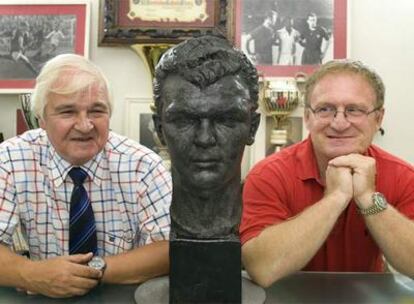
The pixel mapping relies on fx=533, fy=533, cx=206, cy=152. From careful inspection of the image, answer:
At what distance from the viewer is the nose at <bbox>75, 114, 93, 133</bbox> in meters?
1.21

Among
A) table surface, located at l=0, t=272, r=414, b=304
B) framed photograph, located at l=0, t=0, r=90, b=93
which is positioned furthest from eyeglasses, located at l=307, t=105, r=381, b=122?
framed photograph, located at l=0, t=0, r=90, b=93

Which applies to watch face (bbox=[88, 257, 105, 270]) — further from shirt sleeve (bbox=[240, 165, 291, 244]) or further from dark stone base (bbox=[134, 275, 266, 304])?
shirt sleeve (bbox=[240, 165, 291, 244])

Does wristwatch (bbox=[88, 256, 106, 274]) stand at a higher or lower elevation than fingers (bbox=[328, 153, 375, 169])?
lower

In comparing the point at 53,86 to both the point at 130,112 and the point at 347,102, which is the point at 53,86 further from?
the point at 130,112

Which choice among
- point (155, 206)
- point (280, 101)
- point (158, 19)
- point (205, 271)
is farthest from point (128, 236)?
point (158, 19)

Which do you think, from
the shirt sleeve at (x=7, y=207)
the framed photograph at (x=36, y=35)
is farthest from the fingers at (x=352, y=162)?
the framed photograph at (x=36, y=35)

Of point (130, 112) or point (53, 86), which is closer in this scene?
point (53, 86)

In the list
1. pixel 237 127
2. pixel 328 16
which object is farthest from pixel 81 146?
pixel 328 16

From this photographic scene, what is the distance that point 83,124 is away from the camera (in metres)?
1.21

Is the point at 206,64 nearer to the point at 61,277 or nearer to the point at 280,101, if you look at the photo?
the point at 61,277

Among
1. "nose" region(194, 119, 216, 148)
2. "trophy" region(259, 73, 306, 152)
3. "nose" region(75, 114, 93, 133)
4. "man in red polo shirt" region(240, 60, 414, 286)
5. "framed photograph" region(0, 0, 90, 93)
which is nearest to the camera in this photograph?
"nose" region(194, 119, 216, 148)

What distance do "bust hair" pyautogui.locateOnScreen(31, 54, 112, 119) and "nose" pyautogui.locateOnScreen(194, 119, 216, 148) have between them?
1.43 ft

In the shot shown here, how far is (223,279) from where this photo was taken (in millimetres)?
909

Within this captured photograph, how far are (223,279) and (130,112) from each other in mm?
1588
